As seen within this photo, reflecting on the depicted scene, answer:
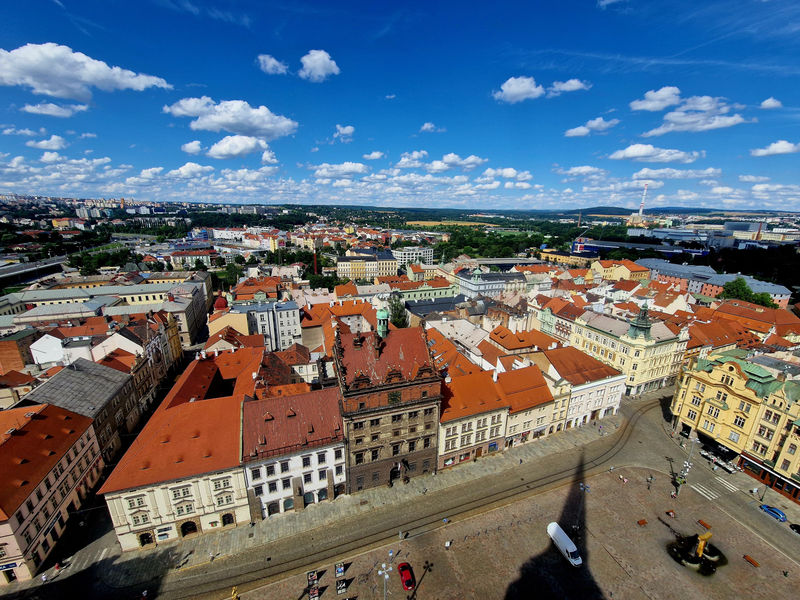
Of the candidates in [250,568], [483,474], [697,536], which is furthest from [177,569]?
[697,536]

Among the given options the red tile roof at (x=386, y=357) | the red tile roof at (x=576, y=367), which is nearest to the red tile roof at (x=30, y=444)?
the red tile roof at (x=386, y=357)

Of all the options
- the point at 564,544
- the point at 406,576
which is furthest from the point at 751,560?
the point at 406,576

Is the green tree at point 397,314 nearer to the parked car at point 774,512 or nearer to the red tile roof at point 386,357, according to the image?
the red tile roof at point 386,357

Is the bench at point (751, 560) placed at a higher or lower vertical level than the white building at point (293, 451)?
lower

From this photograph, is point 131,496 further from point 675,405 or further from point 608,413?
point 675,405

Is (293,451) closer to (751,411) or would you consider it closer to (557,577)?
(557,577)

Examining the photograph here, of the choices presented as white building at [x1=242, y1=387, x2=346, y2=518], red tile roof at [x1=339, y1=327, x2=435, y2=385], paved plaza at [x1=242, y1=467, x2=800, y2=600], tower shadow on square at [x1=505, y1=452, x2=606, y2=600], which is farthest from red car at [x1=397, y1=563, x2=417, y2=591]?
red tile roof at [x1=339, y1=327, x2=435, y2=385]
